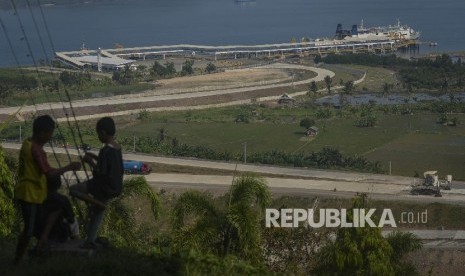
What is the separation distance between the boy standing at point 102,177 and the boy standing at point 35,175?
0.12m

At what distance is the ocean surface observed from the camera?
5719cm

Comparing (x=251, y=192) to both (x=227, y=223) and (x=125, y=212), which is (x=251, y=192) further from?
(x=125, y=212)

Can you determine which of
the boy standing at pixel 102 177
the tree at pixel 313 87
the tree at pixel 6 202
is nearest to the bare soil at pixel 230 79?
the tree at pixel 313 87

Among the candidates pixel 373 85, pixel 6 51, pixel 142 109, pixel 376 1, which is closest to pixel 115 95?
pixel 142 109

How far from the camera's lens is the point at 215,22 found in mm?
76125

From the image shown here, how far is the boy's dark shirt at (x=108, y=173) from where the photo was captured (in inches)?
168

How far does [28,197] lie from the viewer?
4312mm

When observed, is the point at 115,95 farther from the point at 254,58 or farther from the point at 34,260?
the point at 34,260

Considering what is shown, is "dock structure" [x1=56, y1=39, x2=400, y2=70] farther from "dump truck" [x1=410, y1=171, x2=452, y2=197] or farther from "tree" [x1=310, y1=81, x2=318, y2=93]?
"dump truck" [x1=410, y1=171, x2=452, y2=197]

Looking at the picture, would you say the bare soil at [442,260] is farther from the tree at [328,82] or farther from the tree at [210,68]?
the tree at [210,68]

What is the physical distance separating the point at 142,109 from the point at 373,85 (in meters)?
10.2

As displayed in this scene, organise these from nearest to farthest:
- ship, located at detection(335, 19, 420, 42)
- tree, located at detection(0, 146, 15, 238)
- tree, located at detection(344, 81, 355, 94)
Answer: tree, located at detection(0, 146, 15, 238), tree, located at detection(344, 81, 355, 94), ship, located at detection(335, 19, 420, 42)

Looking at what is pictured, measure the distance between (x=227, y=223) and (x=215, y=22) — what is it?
233ft

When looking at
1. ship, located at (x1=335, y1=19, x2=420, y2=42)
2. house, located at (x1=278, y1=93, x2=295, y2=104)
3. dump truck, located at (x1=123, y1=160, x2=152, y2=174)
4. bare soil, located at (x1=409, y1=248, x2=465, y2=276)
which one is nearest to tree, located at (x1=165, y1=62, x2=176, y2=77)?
house, located at (x1=278, y1=93, x2=295, y2=104)
